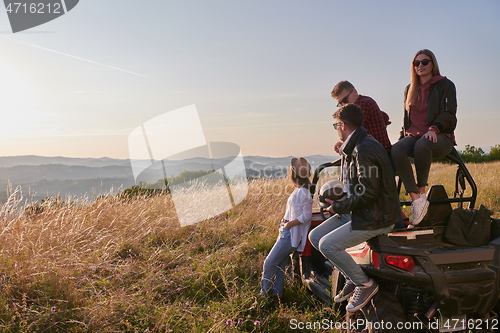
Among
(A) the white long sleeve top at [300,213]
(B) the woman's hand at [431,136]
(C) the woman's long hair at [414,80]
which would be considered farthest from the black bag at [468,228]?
(A) the white long sleeve top at [300,213]

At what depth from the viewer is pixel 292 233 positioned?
16.1 ft

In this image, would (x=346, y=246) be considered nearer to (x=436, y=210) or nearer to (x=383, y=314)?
(x=383, y=314)

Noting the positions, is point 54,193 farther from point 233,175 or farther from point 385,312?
point 385,312

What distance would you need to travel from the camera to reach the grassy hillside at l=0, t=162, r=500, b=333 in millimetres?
4117

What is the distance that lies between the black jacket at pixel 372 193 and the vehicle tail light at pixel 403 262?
294 millimetres

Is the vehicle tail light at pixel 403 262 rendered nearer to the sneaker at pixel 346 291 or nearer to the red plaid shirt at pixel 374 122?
the sneaker at pixel 346 291

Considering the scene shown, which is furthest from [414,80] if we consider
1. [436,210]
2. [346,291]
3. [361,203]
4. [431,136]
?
[346,291]

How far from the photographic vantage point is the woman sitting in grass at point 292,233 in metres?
4.88

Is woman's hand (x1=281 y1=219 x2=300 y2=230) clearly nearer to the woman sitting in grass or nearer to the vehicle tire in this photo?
the woman sitting in grass

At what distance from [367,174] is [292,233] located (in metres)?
1.78

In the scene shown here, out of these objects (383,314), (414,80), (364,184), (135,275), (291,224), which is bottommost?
(135,275)

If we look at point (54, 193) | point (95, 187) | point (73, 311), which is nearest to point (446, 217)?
point (73, 311)

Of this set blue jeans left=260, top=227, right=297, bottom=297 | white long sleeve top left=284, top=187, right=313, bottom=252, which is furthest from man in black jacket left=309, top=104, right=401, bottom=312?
blue jeans left=260, top=227, right=297, bottom=297

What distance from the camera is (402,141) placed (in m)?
4.18
